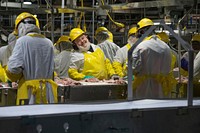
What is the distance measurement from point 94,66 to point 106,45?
144 cm

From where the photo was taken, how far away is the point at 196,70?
4.96 metres

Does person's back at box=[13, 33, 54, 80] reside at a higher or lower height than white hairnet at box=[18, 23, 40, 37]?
lower

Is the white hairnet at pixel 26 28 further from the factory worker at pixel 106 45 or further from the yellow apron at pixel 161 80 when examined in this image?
the factory worker at pixel 106 45

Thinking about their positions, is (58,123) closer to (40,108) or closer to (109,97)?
(40,108)

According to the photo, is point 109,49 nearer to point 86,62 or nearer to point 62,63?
point 62,63

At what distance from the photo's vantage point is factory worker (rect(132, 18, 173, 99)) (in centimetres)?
435

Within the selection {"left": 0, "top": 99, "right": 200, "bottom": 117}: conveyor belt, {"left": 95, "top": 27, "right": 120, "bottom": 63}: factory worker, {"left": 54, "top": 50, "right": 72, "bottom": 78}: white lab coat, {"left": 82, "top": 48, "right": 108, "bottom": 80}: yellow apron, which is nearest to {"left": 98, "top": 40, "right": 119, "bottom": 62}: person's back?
{"left": 95, "top": 27, "right": 120, "bottom": 63}: factory worker

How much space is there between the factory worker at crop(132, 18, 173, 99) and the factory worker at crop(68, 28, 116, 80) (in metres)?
1.09

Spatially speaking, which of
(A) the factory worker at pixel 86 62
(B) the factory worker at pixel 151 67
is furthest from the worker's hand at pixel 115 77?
(B) the factory worker at pixel 151 67

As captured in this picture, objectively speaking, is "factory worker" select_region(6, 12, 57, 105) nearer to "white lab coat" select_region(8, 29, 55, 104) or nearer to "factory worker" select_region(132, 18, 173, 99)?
"white lab coat" select_region(8, 29, 55, 104)

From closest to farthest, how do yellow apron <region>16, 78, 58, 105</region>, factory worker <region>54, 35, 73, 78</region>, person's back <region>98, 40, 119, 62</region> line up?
yellow apron <region>16, 78, 58, 105</region> < factory worker <region>54, 35, 73, 78</region> < person's back <region>98, 40, 119, 62</region>

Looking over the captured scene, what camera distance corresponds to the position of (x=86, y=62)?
5625 mm

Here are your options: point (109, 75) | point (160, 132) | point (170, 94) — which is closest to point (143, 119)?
point (160, 132)

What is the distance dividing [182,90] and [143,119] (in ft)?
10.3
